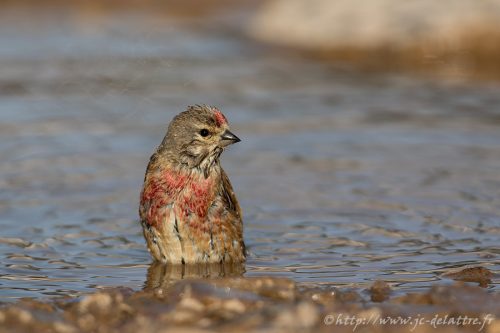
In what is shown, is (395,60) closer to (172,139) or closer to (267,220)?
(267,220)

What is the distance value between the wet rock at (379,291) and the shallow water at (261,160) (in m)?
0.26

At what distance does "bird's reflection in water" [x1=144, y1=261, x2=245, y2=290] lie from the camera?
7.47 meters

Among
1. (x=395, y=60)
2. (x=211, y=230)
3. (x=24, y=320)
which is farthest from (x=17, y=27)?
(x=24, y=320)

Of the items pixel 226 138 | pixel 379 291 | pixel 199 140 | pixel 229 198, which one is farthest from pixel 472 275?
pixel 199 140

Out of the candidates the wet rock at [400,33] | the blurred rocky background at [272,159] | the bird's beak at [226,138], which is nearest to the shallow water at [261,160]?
the blurred rocky background at [272,159]

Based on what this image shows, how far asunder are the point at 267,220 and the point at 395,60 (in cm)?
727

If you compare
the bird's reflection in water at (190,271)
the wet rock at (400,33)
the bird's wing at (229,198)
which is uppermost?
the wet rock at (400,33)

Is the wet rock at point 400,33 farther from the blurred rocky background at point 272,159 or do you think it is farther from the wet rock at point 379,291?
the wet rock at point 379,291

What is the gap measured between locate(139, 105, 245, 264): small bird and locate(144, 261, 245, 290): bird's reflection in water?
0.06 m

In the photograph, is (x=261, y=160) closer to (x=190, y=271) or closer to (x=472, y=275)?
(x=190, y=271)

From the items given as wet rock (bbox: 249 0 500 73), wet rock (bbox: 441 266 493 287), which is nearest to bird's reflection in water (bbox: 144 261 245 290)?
wet rock (bbox: 441 266 493 287)

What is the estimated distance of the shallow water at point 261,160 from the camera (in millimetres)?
7777

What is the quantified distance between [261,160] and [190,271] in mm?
3405

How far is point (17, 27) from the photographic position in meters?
18.5
